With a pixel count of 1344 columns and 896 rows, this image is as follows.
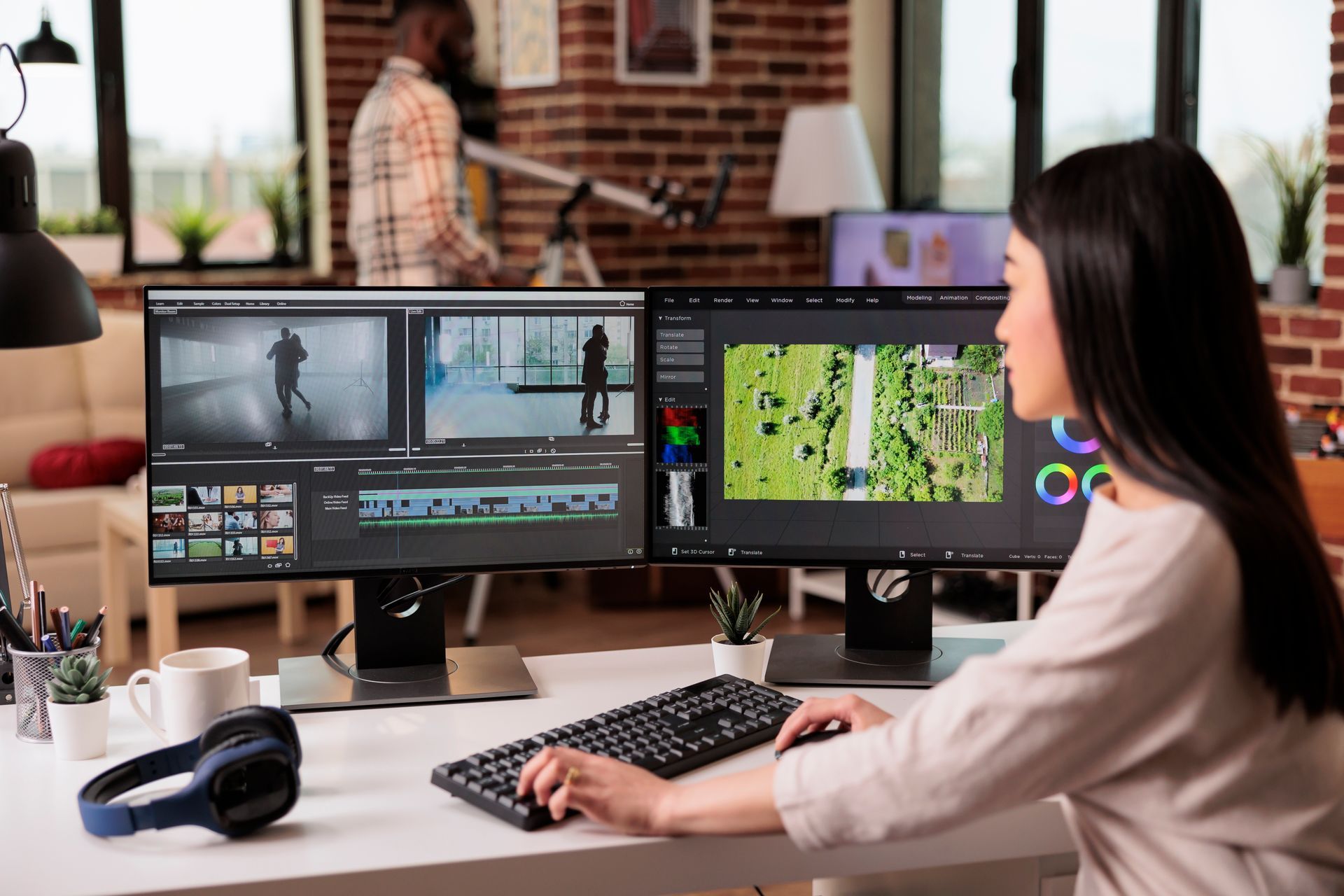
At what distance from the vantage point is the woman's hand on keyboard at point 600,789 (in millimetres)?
1221

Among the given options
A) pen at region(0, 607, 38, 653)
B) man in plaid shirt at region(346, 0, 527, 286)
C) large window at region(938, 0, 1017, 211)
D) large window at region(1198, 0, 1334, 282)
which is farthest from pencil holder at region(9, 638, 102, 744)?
large window at region(938, 0, 1017, 211)

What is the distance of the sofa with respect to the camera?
4125mm

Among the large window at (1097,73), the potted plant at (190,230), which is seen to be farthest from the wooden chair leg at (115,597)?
the large window at (1097,73)

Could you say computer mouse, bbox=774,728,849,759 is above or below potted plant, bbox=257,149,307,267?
below

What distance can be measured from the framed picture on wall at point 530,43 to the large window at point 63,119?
1693mm

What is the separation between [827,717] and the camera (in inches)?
56.2

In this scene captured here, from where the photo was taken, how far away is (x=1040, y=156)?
4422 mm

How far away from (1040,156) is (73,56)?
2778mm

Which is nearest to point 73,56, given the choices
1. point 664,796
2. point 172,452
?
point 172,452

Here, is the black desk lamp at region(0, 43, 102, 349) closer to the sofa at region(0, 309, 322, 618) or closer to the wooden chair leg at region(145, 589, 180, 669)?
the wooden chair leg at region(145, 589, 180, 669)

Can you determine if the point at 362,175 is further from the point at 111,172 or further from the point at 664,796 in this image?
→ the point at 664,796

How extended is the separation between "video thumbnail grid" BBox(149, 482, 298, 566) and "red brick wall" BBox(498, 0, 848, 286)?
301cm

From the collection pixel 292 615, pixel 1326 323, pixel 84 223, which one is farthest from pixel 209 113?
pixel 1326 323

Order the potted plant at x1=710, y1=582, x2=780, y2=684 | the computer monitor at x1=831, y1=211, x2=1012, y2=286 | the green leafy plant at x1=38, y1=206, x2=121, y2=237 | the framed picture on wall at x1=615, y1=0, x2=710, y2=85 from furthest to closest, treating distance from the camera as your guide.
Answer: the green leafy plant at x1=38, y1=206, x2=121, y2=237, the framed picture on wall at x1=615, y1=0, x2=710, y2=85, the computer monitor at x1=831, y1=211, x2=1012, y2=286, the potted plant at x1=710, y1=582, x2=780, y2=684
